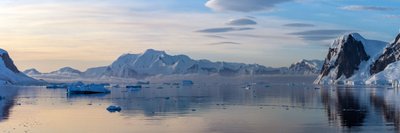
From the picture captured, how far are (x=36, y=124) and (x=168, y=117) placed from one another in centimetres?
1108

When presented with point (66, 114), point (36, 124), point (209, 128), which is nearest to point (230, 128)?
point (209, 128)

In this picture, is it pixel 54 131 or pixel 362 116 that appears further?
pixel 362 116

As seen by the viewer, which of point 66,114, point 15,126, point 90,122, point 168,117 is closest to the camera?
point 15,126

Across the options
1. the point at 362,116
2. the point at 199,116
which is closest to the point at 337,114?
the point at 362,116

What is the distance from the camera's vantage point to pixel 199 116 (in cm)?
5238

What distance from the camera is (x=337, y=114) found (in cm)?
5416

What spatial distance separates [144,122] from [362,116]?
18957 mm

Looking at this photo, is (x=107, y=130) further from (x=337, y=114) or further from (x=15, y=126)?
(x=337, y=114)

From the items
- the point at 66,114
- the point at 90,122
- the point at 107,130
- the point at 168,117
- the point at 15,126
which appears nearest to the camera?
the point at 107,130

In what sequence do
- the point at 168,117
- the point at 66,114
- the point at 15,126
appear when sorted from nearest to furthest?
the point at 15,126 → the point at 168,117 → the point at 66,114

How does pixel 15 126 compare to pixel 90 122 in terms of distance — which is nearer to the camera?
pixel 15 126

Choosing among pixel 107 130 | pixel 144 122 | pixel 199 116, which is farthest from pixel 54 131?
pixel 199 116

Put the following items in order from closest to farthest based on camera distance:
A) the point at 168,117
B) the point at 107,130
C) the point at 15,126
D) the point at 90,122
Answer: the point at 107,130 → the point at 15,126 → the point at 90,122 → the point at 168,117

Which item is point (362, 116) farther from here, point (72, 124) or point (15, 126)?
point (15, 126)
